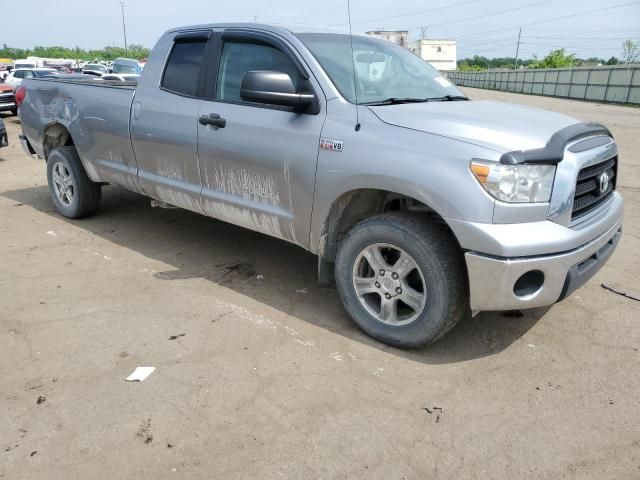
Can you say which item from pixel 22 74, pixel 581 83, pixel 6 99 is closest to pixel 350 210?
pixel 6 99

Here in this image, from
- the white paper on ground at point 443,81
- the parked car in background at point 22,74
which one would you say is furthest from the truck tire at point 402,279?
the parked car in background at point 22,74

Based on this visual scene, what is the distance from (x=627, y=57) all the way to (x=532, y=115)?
8037 centimetres

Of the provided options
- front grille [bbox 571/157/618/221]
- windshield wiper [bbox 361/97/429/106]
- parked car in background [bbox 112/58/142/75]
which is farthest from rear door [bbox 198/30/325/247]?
parked car in background [bbox 112/58/142/75]

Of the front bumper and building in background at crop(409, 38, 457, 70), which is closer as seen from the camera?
the front bumper

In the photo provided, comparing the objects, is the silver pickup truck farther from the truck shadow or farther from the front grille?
the truck shadow

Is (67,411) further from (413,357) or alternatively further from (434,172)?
(434,172)

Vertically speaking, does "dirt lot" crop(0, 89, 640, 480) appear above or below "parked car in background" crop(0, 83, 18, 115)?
below

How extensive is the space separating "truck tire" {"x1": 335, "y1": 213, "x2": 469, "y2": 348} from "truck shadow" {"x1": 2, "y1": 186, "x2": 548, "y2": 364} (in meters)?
0.16

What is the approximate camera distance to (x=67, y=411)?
265 cm

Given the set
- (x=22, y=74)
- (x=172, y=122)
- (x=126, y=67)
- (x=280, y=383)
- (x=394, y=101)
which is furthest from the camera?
(x=126, y=67)

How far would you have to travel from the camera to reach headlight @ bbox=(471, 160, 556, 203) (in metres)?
2.68

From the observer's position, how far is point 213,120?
3869 millimetres

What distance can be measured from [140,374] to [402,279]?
1.57 metres

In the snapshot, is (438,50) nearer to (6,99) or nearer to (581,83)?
(581,83)
